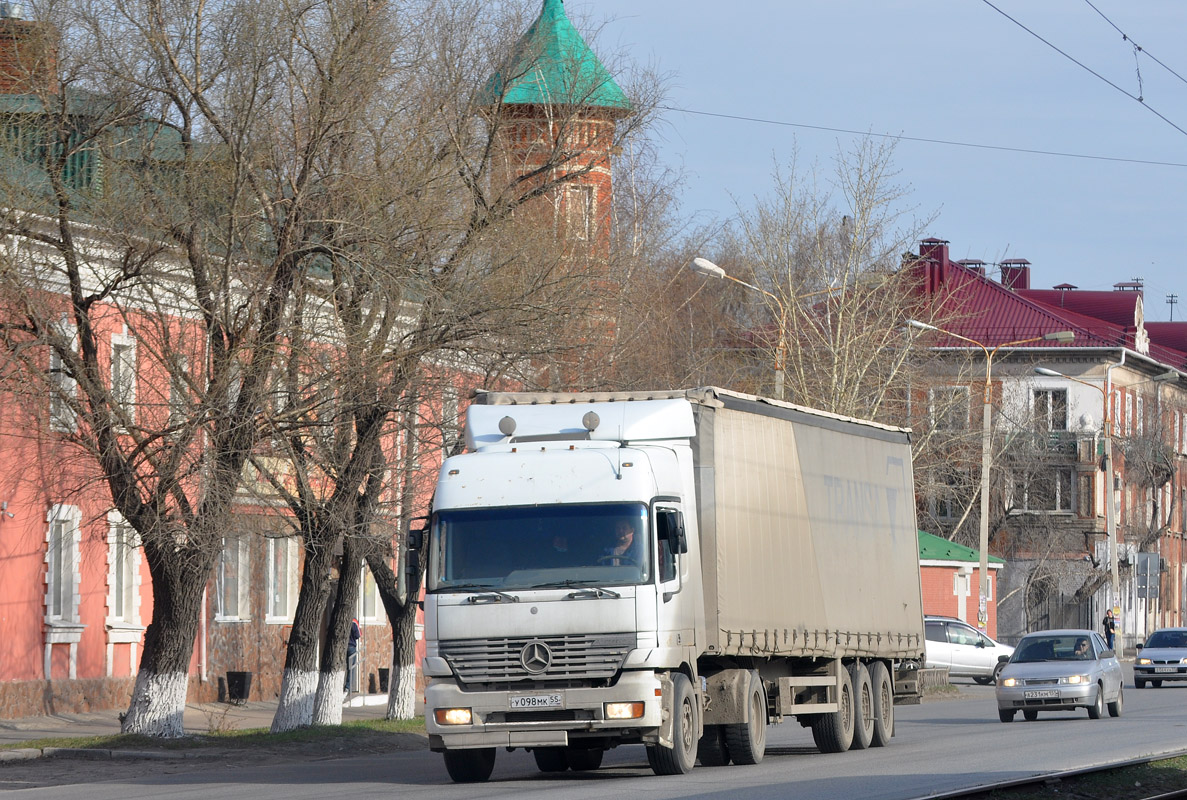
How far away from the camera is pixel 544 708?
17.1 metres

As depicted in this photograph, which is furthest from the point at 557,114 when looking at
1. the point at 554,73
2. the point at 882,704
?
the point at 882,704

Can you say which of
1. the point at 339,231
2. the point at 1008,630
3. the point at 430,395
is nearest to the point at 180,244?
the point at 339,231

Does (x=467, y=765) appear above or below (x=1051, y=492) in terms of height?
below

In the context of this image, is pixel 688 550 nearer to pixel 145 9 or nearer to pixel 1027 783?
pixel 1027 783

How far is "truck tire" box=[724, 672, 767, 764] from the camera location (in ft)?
63.6

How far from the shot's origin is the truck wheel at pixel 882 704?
2291 centimetres

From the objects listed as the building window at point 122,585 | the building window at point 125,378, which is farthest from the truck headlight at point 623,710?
the building window at point 122,585

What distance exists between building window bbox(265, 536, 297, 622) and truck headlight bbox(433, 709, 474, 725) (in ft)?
63.5

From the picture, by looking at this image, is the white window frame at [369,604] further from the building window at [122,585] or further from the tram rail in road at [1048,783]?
the tram rail in road at [1048,783]

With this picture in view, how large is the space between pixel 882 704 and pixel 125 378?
10.5 meters

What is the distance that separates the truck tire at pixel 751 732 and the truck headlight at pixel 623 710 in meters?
2.48

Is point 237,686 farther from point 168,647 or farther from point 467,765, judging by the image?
point 467,765

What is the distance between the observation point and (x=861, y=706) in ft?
73.1

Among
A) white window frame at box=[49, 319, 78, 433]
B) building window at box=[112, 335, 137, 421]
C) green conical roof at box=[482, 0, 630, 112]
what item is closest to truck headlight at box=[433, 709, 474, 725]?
building window at box=[112, 335, 137, 421]
